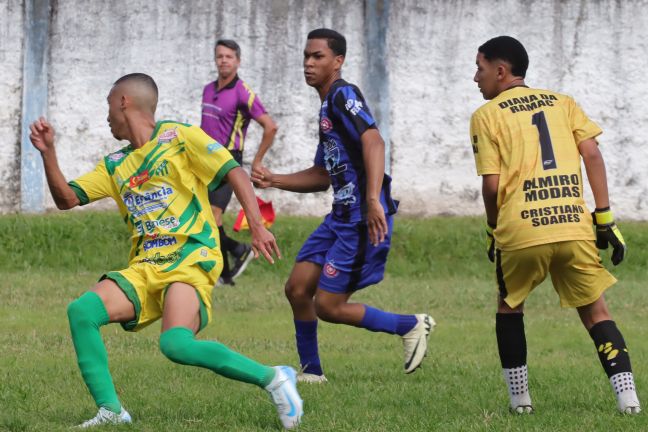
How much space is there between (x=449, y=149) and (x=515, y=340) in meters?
9.71

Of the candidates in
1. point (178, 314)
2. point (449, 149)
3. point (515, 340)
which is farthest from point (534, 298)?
point (178, 314)

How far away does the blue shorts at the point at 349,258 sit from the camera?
7340mm

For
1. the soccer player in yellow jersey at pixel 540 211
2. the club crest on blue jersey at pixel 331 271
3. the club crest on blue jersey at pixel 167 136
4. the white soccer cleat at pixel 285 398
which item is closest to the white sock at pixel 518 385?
the soccer player in yellow jersey at pixel 540 211

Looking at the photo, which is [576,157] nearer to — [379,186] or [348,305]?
[379,186]

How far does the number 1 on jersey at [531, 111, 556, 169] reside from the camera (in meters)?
6.07

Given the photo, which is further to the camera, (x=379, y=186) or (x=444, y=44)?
(x=444, y=44)

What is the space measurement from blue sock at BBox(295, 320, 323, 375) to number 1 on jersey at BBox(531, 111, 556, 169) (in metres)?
2.11

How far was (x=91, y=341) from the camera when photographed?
5777 mm

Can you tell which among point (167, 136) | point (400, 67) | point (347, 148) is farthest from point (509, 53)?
point (400, 67)

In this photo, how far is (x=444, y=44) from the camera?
627 inches

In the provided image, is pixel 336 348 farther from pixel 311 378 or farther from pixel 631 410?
pixel 631 410

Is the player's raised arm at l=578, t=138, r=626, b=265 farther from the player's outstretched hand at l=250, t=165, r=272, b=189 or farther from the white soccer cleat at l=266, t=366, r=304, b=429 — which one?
the player's outstretched hand at l=250, t=165, r=272, b=189

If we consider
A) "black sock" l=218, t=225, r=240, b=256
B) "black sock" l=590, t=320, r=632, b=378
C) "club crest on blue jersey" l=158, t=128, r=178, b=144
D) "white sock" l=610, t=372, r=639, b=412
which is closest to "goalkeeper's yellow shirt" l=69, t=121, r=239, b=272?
"club crest on blue jersey" l=158, t=128, r=178, b=144

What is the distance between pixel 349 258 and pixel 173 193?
1577 millimetres
